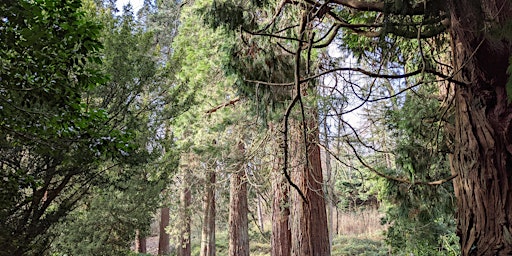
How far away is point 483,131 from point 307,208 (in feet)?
10.2

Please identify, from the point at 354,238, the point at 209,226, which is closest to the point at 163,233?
the point at 209,226

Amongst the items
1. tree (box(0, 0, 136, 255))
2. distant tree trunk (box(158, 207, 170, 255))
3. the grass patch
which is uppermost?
tree (box(0, 0, 136, 255))

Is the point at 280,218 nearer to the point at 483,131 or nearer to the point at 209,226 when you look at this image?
the point at 209,226

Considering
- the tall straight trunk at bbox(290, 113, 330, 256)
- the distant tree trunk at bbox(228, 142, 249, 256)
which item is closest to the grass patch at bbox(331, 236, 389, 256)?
the distant tree trunk at bbox(228, 142, 249, 256)

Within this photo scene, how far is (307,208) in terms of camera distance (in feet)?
16.8

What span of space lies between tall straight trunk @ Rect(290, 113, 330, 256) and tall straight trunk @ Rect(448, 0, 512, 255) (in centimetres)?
256

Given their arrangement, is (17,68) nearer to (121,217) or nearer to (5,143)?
(5,143)

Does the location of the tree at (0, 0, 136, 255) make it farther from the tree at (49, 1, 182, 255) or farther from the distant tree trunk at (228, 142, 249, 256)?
the distant tree trunk at (228, 142, 249, 256)

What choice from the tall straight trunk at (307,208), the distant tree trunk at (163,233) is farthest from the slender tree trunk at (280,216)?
the distant tree trunk at (163,233)

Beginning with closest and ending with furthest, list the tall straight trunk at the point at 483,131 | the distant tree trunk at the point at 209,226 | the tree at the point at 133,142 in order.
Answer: the tall straight trunk at the point at 483,131
the tree at the point at 133,142
the distant tree trunk at the point at 209,226

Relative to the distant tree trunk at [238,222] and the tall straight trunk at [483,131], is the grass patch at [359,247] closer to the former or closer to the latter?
the distant tree trunk at [238,222]

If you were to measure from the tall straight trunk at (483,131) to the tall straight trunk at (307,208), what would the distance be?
256 cm

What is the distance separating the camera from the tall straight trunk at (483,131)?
2.14 meters

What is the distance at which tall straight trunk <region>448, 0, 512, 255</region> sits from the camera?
7.01 ft
